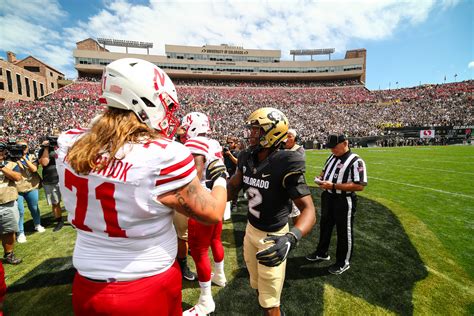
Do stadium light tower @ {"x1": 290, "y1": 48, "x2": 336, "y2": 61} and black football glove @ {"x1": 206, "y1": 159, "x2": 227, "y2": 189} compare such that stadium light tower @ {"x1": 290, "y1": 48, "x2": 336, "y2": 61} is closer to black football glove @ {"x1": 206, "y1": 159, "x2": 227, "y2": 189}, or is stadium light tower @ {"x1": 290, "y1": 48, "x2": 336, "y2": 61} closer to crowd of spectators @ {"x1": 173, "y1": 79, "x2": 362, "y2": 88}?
crowd of spectators @ {"x1": 173, "y1": 79, "x2": 362, "y2": 88}

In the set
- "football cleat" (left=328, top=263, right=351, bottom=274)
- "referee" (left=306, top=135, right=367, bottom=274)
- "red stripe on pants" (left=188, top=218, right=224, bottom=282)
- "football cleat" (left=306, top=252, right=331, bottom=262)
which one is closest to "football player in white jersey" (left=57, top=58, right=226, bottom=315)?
"red stripe on pants" (left=188, top=218, right=224, bottom=282)

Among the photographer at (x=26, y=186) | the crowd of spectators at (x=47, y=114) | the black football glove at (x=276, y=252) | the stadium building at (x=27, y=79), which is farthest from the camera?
the stadium building at (x=27, y=79)

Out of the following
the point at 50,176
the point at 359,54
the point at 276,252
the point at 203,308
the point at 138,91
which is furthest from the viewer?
the point at 359,54

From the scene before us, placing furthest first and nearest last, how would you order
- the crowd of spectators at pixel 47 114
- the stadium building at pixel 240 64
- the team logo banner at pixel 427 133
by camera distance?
the stadium building at pixel 240 64
the team logo banner at pixel 427 133
the crowd of spectators at pixel 47 114

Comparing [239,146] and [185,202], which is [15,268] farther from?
[239,146]

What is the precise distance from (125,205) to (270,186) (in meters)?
1.48

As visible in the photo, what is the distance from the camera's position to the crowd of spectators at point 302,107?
30906mm

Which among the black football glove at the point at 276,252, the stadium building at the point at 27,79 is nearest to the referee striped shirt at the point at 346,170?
the black football glove at the point at 276,252

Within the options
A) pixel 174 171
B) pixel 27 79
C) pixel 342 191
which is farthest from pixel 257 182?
pixel 27 79

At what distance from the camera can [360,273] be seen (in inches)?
145

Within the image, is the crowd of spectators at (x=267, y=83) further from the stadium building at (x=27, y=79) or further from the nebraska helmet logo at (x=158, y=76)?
the nebraska helmet logo at (x=158, y=76)

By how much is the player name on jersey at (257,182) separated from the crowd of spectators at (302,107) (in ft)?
94.1

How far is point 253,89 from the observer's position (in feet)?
174

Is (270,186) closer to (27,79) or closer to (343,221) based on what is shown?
(343,221)
